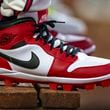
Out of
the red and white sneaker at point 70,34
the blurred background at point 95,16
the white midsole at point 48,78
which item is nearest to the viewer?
the white midsole at point 48,78

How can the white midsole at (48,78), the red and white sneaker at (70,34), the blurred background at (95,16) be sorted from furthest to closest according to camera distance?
1. the blurred background at (95,16)
2. the red and white sneaker at (70,34)
3. the white midsole at (48,78)

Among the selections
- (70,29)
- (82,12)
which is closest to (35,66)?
(70,29)

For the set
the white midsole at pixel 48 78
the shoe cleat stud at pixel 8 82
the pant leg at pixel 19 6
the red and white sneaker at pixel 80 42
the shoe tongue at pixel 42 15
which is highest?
the pant leg at pixel 19 6

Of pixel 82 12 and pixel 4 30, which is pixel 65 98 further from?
pixel 82 12

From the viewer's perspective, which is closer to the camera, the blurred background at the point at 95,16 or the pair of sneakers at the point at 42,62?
the pair of sneakers at the point at 42,62

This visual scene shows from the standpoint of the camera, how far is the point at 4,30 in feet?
4.00

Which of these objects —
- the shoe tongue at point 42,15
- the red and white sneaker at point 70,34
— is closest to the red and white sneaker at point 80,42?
the red and white sneaker at point 70,34

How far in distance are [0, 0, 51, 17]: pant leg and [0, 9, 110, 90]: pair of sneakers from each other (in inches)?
1.0

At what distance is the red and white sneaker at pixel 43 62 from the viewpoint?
119 cm

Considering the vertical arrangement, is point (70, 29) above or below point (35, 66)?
below

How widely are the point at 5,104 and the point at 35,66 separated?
0.11 metres

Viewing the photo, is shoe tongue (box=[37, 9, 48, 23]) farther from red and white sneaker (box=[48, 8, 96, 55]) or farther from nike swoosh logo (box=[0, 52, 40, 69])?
red and white sneaker (box=[48, 8, 96, 55])

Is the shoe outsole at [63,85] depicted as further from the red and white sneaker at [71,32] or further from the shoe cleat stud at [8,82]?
the red and white sneaker at [71,32]

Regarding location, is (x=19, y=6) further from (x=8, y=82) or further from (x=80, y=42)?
(x=80, y=42)
